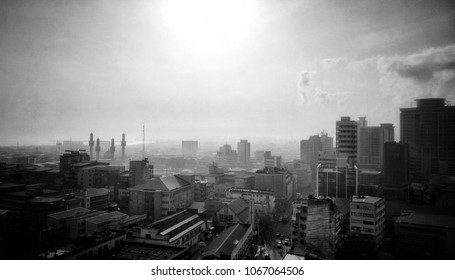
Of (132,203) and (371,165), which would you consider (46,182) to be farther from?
(371,165)

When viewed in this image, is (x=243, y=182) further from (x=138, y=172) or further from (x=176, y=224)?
(x=176, y=224)

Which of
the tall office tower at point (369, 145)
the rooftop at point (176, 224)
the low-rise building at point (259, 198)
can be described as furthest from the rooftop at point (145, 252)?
the tall office tower at point (369, 145)

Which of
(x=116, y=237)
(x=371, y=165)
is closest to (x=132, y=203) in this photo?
(x=116, y=237)

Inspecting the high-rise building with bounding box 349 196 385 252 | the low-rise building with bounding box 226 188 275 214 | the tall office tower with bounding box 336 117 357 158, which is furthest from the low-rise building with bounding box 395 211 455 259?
the tall office tower with bounding box 336 117 357 158

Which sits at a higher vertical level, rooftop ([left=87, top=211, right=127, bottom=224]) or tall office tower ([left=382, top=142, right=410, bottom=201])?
tall office tower ([left=382, top=142, right=410, bottom=201])

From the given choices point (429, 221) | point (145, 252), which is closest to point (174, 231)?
point (145, 252)

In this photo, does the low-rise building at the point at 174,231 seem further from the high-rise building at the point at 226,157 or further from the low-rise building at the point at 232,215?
the high-rise building at the point at 226,157

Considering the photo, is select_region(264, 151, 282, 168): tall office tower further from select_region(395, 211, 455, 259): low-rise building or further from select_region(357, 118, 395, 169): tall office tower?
select_region(395, 211, 455, 259): low-rise building
